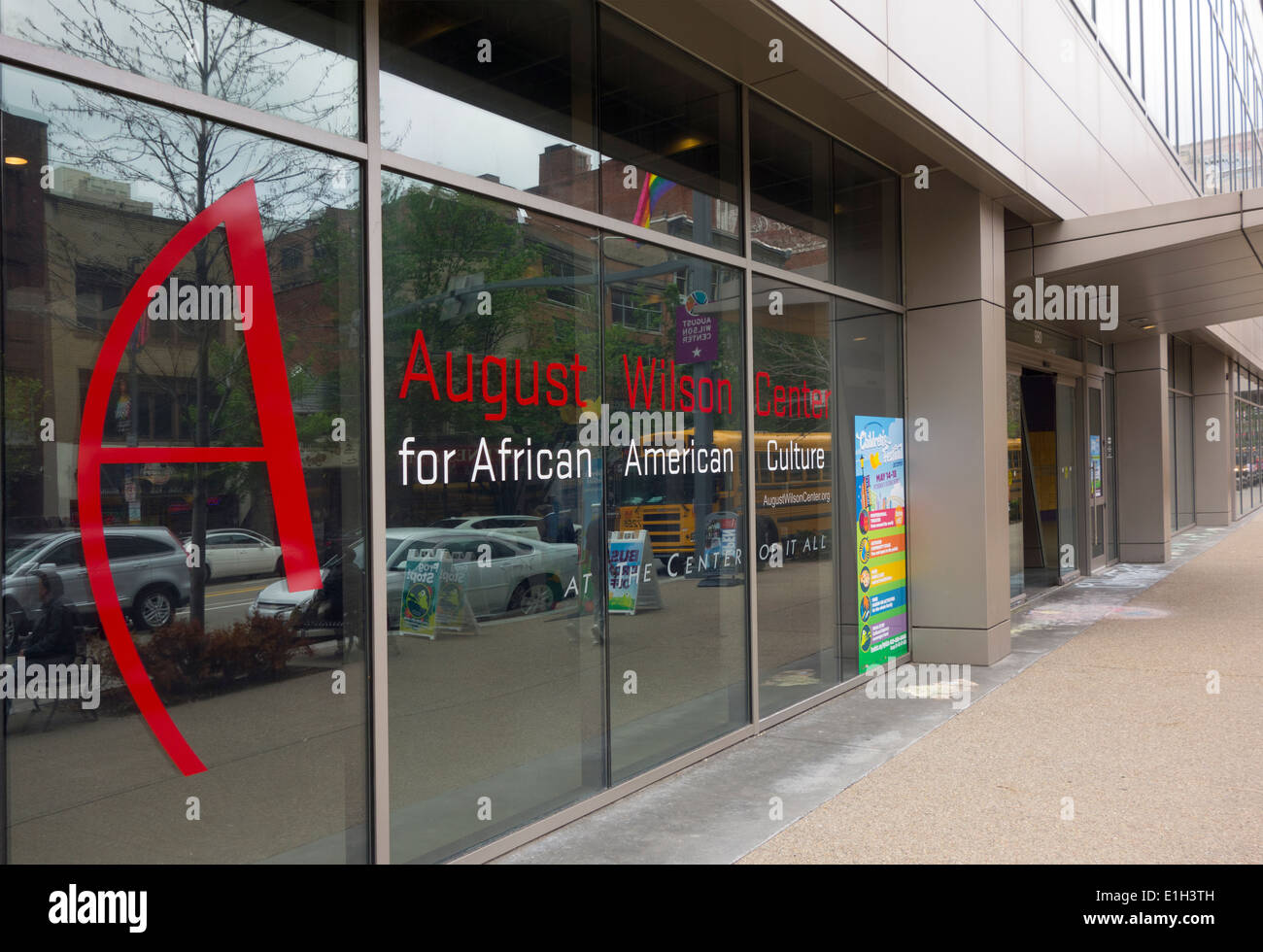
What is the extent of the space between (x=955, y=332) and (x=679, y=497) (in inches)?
161

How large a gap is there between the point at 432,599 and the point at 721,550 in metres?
2.57

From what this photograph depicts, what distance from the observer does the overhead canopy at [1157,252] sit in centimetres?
905

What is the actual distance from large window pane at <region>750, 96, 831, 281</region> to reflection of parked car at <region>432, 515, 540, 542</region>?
10.1 feet

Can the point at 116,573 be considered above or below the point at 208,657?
above

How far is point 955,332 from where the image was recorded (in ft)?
29.3

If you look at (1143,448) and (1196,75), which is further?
(1196,75)

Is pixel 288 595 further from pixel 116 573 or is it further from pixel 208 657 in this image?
pixel 116 573

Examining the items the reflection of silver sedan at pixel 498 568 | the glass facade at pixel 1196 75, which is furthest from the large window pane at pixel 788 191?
the glass facade at pixel 1196 75

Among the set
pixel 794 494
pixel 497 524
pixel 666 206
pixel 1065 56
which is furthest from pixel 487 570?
pixel 1065 56


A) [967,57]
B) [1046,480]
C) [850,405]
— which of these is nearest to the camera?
[967,57]

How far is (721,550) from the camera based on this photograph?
6.59 meters

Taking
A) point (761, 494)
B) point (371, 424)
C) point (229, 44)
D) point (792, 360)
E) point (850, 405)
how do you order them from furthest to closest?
point (850, 405), point (792, 360), point (761, 494), point (371, 424), point (229, 44)

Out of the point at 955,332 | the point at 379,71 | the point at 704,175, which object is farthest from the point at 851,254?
the point at 379,71
